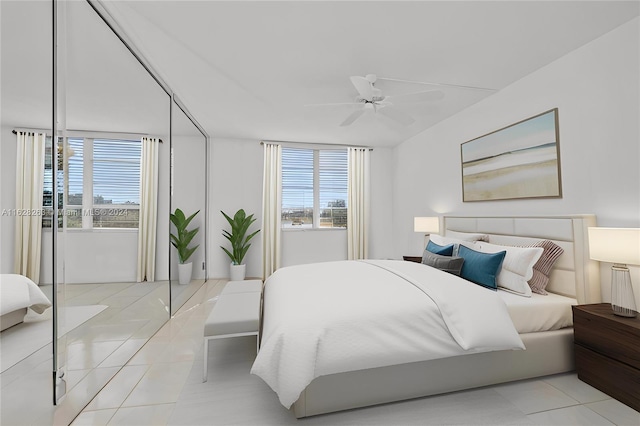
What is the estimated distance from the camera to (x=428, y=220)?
4066 mm

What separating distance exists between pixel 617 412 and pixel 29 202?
11.0 feet

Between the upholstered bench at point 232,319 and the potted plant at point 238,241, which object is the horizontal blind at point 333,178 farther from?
the upholstered bench at point 232,319

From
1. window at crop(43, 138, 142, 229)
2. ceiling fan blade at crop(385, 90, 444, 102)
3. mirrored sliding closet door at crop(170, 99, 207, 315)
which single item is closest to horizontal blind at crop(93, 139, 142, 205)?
window at crop(43, 138, 142, 229)

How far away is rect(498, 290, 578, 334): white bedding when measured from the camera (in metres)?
2.01

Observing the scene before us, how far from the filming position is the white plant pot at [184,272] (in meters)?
3.62

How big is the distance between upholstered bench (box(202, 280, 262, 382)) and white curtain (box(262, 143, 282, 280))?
7.91 ft

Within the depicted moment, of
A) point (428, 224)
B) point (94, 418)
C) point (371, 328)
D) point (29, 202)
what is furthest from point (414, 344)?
point (428, 224)

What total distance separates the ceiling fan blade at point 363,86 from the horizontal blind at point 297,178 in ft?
9.27

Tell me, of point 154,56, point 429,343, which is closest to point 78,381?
point 429,343

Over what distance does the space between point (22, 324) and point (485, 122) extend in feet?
13.7

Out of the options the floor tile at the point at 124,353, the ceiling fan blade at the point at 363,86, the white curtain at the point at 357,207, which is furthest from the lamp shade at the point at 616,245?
the white curtain at the point at 357,207

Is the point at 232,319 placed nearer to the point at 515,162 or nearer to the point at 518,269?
the point at 518,269

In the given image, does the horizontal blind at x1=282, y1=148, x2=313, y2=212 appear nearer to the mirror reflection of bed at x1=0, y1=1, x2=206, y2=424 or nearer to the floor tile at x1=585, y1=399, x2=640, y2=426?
the mirror reflection of bed at x1=0, y1=1, x2=206, y2=424

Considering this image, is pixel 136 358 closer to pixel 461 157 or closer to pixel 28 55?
pixel 28 55
